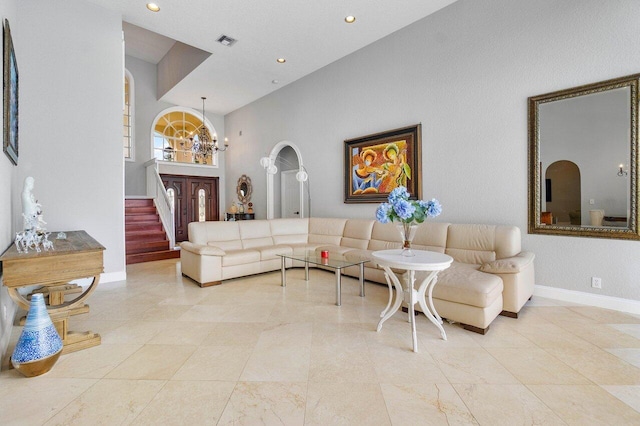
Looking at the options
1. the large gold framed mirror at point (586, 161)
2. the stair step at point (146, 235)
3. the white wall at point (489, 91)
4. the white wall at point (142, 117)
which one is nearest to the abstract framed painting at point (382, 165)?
the white wall at point (489, 91)

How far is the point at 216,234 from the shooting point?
15.6 ft

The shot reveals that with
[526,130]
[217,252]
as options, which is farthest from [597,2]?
[217,252]

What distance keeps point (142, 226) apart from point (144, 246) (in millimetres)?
731

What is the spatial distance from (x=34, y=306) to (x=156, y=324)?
3.22 feet

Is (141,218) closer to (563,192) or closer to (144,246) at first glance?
(144,246)

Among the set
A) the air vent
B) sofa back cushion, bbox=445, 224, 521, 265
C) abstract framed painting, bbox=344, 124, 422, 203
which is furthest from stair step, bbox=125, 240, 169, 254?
sofa back cushion, bbox=445, 224, 521, 265

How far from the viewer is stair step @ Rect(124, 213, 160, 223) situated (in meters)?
6.30

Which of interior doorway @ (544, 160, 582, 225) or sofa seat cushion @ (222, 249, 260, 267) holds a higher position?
interior doorway @ (544, 160, 582, 225)

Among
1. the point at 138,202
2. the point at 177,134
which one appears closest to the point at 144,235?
the point at 138,202

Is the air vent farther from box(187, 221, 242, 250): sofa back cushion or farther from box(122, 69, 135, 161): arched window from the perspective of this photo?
box(122, 69, 135, 161): arched window

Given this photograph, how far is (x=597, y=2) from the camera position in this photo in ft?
10.1

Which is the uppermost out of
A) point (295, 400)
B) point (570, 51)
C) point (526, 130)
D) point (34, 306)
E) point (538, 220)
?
point (570, 51)

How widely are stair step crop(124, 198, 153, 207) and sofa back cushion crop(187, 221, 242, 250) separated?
10.2ft

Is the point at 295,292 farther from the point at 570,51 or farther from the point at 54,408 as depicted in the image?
the point at 570,51
